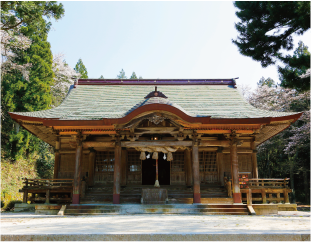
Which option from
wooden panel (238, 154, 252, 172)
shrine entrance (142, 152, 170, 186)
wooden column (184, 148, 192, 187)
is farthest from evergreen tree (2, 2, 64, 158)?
wooden panel (238, 154, 252, 172)

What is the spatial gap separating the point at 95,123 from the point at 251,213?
679 cm

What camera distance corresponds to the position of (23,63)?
21.3 m

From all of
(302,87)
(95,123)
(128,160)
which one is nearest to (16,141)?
(128,160)

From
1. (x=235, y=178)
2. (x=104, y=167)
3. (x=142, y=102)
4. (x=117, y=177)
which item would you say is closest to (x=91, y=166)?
(x=104, y=167)

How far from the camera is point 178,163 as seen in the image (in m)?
13.6

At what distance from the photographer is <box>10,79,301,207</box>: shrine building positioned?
1044cm

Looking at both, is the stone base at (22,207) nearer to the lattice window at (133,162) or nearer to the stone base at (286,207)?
the lattice window at (133,162)

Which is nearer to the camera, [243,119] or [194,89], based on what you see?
[243,119]

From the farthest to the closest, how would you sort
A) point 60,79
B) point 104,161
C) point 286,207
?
point 60,79
point 104,161
point 286,207

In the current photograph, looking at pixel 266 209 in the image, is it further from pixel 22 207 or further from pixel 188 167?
pixel 22 207

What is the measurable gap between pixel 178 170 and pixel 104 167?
381 cm

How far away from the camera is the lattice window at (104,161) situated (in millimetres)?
13541

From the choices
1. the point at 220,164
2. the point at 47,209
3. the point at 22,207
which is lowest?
the point at 22,207

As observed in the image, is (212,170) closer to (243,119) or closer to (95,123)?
(243,119)
